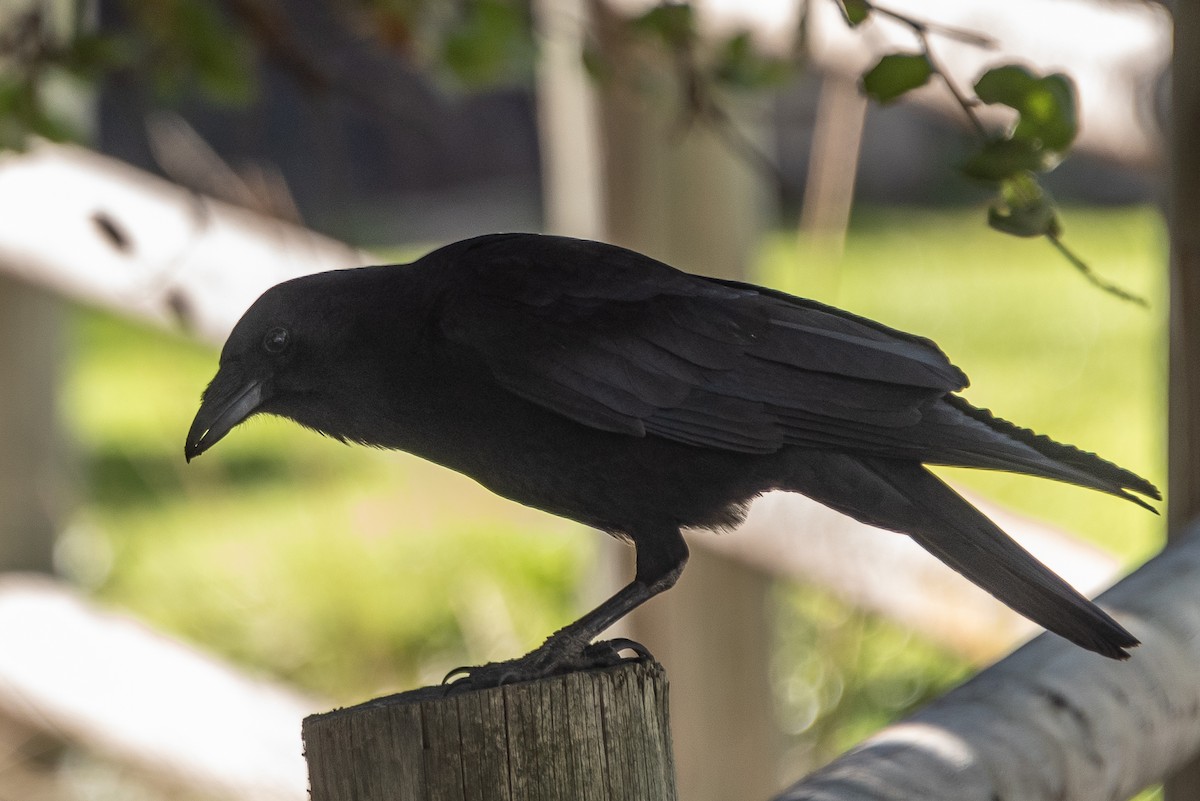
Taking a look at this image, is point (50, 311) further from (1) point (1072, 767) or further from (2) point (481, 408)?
(1) point (1072, 767)

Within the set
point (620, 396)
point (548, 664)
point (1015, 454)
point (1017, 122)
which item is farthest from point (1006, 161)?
point (548, 664)

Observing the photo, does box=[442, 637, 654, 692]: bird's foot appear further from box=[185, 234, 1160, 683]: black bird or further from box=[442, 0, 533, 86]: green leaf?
box=[442, 0, 533, 86]: green leaf

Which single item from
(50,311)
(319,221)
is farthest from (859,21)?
(319,221)

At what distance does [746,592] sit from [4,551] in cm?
217

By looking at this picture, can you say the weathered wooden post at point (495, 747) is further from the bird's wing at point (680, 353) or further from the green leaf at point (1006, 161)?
the green leaf at point (1006, 161)

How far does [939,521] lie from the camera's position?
1.65 metres

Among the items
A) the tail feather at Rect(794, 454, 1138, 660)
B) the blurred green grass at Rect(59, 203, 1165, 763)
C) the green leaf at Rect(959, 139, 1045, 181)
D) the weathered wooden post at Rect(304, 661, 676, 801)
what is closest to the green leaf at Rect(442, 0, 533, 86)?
the blurred green grass at Rect(59, 203, 1165, 763)

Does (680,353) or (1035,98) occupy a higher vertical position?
(1035,98)

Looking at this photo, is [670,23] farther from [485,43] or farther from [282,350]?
[282,350]

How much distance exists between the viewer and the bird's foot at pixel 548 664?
5.30 feet

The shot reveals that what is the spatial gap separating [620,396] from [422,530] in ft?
14.0

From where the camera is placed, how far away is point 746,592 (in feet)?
11.0

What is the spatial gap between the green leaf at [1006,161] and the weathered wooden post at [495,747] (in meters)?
0.83

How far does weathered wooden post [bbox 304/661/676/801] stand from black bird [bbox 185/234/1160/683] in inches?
6.1
